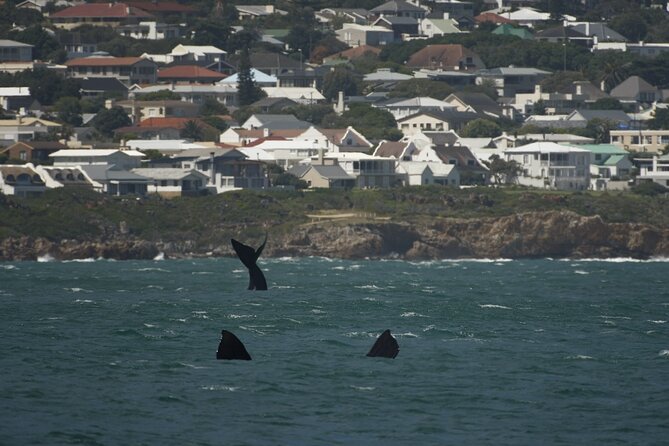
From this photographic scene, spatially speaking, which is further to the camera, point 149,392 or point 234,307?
point 234,307

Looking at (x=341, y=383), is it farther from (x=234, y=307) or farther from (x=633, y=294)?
(x=633, y=294)

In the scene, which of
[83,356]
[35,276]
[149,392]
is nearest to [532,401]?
[149,392]

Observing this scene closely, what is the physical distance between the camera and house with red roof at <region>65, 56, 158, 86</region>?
169500mm

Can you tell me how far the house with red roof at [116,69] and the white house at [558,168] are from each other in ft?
166

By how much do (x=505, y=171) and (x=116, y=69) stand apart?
52441 millimetres

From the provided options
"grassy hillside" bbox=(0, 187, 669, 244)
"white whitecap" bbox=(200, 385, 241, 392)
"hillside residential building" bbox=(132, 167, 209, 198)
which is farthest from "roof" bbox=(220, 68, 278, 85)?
"white whitecap" bbox=(200, 385, 241, 392)

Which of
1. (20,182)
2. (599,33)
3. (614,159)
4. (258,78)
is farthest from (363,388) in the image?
(599,33)

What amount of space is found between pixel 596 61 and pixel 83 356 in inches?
5311

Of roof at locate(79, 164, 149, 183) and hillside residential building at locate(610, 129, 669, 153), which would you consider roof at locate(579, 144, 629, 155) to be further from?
roof at locate(79, 164, 149, 183)

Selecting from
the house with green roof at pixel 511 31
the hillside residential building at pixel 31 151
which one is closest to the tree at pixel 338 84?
the house with green roof at pixel 511 31

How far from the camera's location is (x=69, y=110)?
484ft

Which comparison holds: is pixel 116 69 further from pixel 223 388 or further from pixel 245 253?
pixel 245 253

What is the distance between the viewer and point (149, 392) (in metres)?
43.6

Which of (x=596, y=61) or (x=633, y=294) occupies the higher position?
(x=596, y=61)
